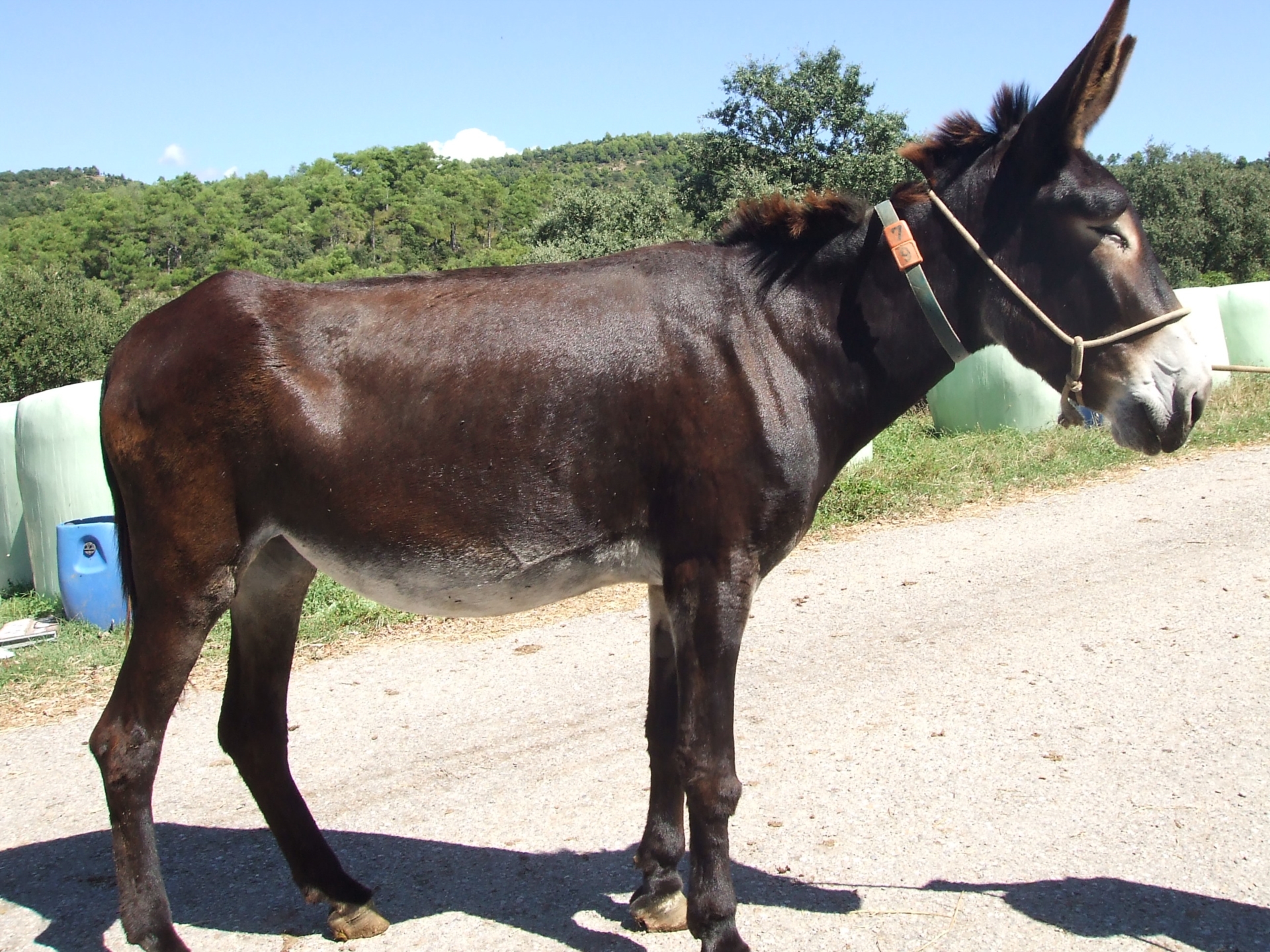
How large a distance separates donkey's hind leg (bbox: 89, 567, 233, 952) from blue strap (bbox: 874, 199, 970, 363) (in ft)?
7.52

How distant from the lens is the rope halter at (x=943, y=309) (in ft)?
8.96

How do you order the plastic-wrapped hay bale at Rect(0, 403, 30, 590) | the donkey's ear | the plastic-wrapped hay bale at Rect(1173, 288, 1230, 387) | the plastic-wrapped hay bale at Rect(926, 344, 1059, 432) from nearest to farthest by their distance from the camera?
the donkey's ear → the plastic-wrapped hay bale at Rect(0, 403, 30, 590) → the plastic-wrapped hay bale at Rect(926, 344, 1059, 432) → the plastic-wrapped hay bale at Rect(1173, 288, 1230, 387)

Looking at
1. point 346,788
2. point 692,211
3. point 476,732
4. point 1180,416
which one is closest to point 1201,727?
point 1180,416

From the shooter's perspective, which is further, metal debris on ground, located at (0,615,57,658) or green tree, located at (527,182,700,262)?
green tree, located at (527,182,700,262)

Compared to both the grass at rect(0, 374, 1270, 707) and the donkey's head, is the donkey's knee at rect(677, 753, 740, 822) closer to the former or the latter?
the donkey's head

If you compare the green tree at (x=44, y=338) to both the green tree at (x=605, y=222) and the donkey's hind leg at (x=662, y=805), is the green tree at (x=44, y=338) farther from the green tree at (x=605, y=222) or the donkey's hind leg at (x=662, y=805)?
the donkey's hind leg at (x=662, y=805)

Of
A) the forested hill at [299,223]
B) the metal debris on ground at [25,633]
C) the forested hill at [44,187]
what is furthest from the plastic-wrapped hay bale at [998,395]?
the forested hill at [44,187]

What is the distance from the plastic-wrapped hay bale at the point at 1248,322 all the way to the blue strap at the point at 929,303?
1465 cm

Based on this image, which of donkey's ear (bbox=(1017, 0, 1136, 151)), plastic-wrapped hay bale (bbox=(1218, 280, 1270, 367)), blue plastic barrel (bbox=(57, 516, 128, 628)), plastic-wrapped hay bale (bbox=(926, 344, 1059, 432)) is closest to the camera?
donkey's ear (bbox=(1017, 0, 1136, 151))

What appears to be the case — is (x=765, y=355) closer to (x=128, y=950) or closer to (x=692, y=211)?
(x=128, y=950)

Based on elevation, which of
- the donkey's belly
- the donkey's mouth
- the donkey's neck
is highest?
the donkey's neck

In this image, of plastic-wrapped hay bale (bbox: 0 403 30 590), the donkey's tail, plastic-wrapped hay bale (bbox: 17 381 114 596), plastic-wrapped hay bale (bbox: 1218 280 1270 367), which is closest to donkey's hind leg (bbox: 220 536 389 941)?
the donkey's tail

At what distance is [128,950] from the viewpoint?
3.13 m

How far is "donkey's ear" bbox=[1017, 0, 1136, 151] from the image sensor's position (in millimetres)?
2582
